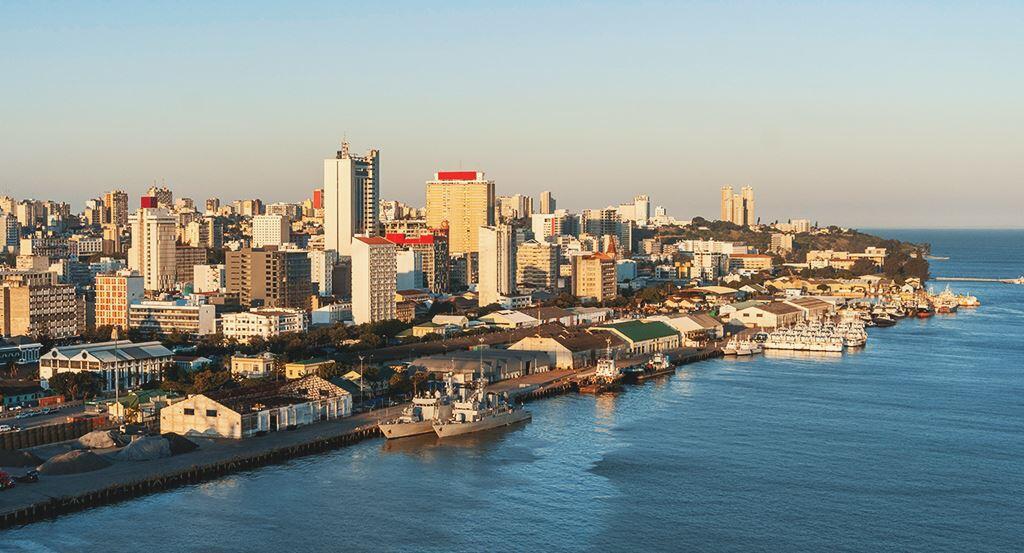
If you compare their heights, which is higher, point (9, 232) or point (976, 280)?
point (9, 232)

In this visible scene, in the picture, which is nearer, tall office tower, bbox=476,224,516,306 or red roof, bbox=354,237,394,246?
red roof, bbox=354,237,394,246

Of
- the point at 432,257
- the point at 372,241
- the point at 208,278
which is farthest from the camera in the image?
the point at 432,257

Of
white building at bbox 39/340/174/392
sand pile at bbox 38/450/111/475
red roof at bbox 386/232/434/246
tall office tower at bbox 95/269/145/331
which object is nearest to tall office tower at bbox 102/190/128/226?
red roof at bbox 386/232/434/246

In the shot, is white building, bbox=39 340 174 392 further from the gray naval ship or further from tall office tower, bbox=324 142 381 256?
tall office tower, bbox=324 142 381 256

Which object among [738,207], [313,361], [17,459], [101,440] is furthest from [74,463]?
[738,207]

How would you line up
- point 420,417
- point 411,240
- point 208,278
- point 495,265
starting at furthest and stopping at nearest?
point 411,240
point 208,278
point 495,265
point 420,417

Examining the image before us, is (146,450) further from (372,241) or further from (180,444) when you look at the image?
(372,241)

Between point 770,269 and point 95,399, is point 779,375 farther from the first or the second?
point 770,269

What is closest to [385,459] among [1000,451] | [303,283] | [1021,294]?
[1000,451]

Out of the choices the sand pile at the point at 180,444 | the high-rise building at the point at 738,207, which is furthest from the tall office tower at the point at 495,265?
the high-rise building at the point at 738,207
